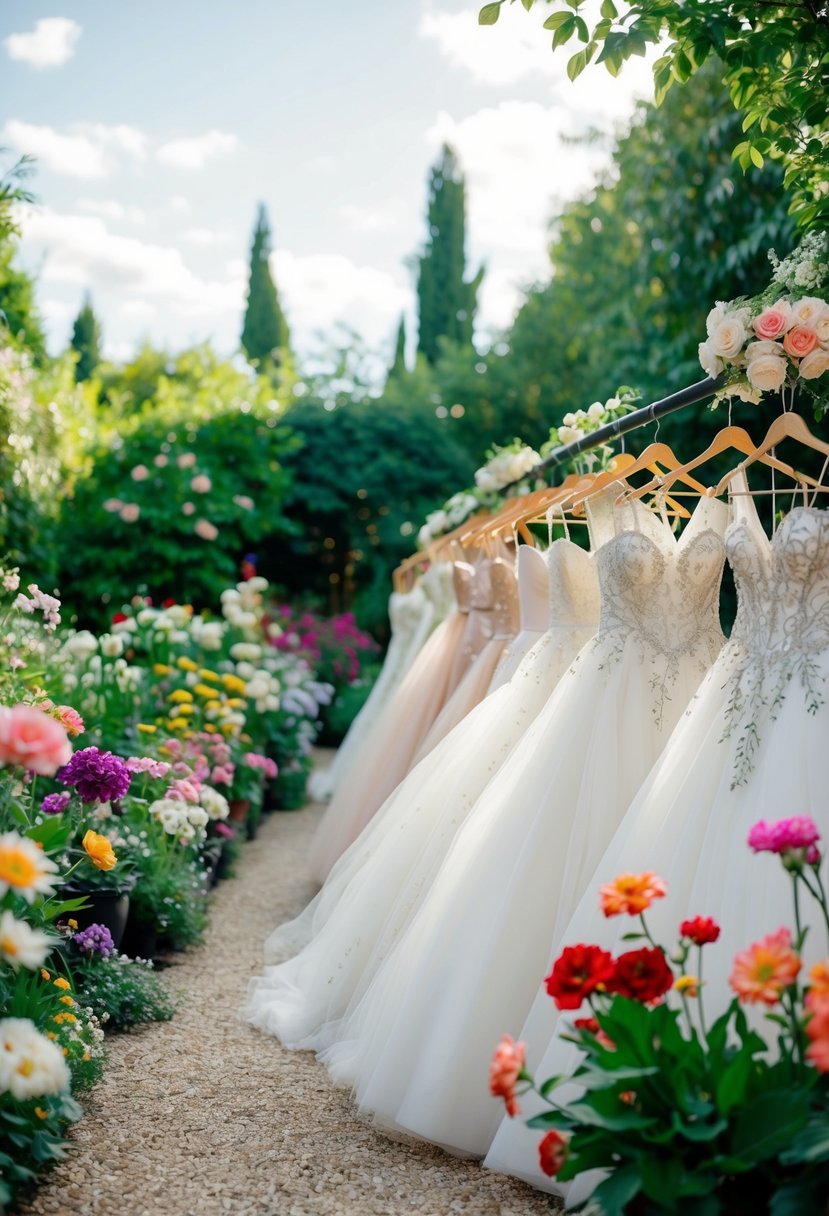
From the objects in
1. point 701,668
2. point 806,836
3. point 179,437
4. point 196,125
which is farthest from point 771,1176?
point 179,437

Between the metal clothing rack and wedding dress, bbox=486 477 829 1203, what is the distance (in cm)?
44

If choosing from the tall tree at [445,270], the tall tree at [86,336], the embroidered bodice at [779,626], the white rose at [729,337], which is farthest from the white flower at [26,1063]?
the tall tree at [86,336]

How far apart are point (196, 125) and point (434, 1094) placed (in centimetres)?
579

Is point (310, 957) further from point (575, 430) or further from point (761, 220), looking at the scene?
point (761, 220)

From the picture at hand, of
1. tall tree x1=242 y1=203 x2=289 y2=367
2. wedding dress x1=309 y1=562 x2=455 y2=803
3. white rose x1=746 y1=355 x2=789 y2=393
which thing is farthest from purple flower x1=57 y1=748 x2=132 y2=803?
tall tree x1=242 y1=203 x2=289 y2=367

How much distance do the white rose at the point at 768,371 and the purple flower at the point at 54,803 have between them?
247cm

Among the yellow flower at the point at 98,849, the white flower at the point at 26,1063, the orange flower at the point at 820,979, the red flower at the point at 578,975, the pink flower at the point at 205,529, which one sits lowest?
the white flower at the point at 26,1063

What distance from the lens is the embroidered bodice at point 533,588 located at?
3.75 meters

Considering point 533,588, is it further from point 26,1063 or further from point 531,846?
point 26,1063

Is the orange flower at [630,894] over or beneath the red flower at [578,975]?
over

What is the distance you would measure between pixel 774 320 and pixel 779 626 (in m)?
0.76

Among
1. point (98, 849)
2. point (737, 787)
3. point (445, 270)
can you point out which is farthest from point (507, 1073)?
point (445, 270)

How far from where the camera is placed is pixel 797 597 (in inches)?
91.2

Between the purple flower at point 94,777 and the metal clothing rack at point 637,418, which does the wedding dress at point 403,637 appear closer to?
the metal clothing rack at point 637,418
